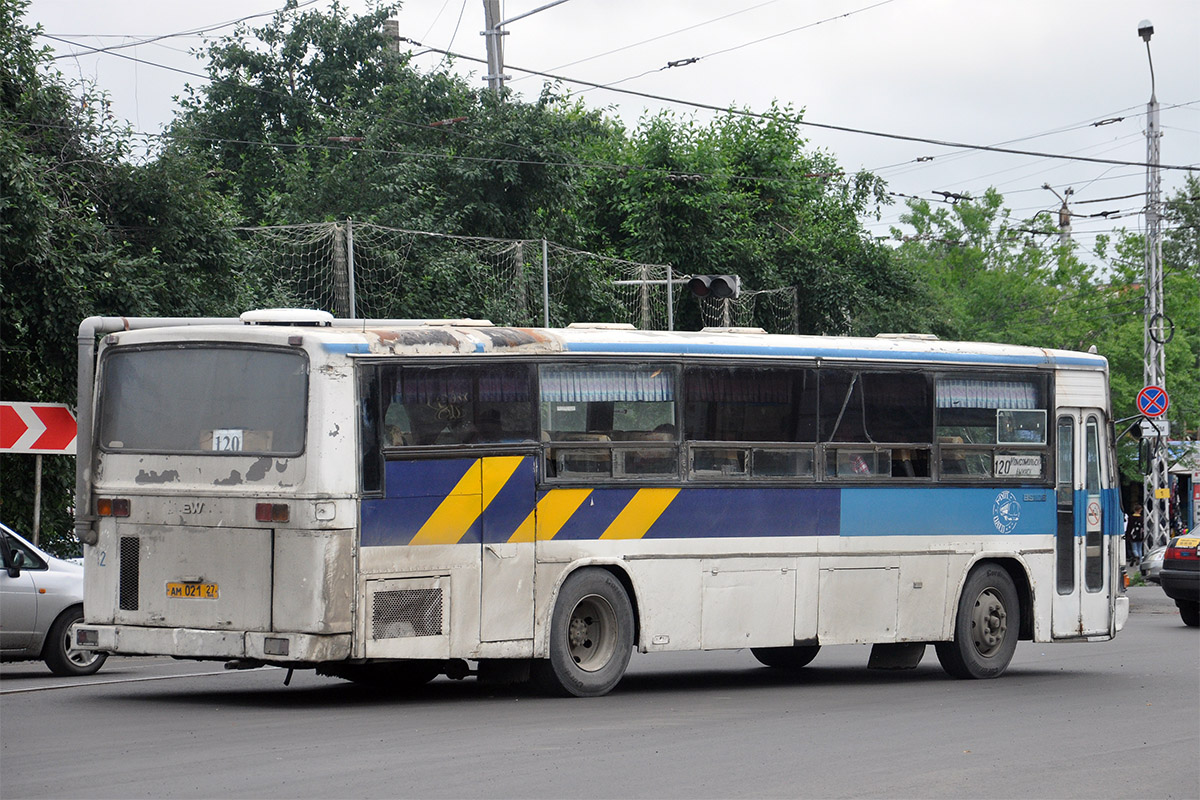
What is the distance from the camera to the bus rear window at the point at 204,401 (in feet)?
39.2

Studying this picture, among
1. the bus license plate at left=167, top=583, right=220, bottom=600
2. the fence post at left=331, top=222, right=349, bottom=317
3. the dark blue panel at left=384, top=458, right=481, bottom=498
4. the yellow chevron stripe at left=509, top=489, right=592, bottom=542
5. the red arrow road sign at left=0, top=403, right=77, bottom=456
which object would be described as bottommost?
the bus license plate at left=167, top=583, right=220, bottom=600

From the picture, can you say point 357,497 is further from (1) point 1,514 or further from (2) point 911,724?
(1) point 1,514

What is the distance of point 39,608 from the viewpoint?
15.3m

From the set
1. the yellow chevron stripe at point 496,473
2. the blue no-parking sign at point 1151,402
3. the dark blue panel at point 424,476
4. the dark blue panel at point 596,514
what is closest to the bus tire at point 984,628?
the dark blue panel at point 596,514

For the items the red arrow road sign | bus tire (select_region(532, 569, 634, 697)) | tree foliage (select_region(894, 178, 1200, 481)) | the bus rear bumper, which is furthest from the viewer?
tree foliage (select_region(894, 178, 1200, 481))

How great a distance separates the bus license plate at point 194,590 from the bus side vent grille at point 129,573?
0.32m

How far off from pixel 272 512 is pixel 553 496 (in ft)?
7.25

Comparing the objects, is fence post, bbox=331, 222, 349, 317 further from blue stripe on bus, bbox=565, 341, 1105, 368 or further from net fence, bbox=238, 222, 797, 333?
blue stripe on bus, bbox=565, 341, 1105, 368

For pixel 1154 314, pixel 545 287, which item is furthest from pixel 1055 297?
pixel 545 287

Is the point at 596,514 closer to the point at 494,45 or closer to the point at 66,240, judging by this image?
the point at 66,240

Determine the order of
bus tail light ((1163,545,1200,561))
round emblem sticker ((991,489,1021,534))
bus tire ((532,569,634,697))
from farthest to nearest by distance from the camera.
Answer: bus tail light ((1163,545,1200,561)) → round emblem sticker ((991,489,1021,534)) → bus tire ((532,569,634,697))

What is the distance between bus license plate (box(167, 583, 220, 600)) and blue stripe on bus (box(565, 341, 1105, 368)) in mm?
3211

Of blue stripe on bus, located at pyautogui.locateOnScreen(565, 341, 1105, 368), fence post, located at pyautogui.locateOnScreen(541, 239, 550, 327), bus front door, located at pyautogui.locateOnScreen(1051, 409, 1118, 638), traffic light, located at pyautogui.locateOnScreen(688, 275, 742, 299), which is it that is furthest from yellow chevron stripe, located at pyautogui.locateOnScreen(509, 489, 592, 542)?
fence post, located at pyautogui.locateOnScreen(541, 239, 550, 327)

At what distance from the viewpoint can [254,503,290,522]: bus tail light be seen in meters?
11.8
